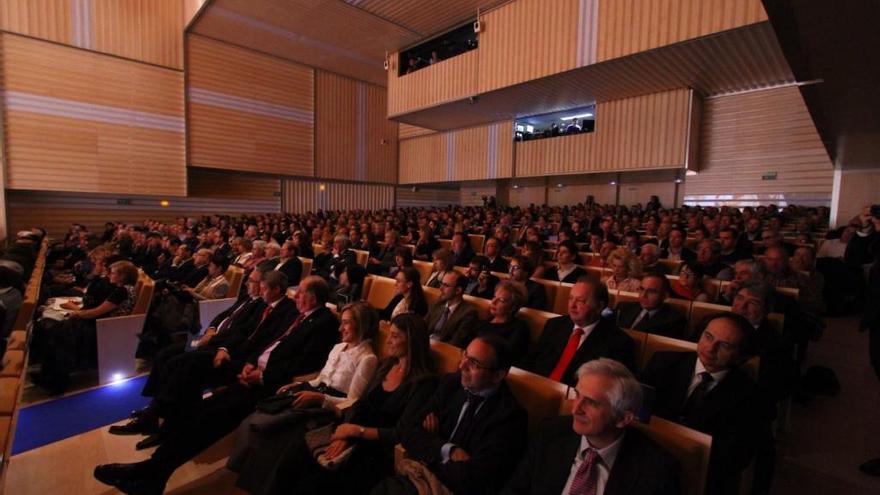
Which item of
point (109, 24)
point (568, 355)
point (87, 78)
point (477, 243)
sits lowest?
point (568, 355)

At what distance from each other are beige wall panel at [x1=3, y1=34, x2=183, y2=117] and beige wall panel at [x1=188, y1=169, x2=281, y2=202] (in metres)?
2.05

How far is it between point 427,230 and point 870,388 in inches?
180

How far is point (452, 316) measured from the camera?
9.29ft

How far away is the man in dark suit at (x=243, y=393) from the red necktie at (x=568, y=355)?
53.5 inches

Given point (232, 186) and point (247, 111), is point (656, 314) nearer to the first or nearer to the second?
point (247, 111)

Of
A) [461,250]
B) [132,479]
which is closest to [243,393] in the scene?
[132,479]

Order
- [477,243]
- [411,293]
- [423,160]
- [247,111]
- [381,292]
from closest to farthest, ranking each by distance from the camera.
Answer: [411,293]
[381,292]
[477,243]
[247,111]
[423,160]

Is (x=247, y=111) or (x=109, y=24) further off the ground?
(x=109, y=24)

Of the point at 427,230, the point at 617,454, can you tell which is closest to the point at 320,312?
the point at 617,454

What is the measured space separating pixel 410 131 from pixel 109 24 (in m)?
8.88

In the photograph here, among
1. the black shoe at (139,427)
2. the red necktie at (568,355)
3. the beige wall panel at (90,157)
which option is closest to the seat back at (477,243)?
the red necktie at (568,355)

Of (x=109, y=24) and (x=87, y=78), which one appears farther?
(x=109, y=24)

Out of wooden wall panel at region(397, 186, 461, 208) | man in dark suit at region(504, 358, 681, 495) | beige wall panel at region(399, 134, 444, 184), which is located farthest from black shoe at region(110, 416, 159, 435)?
wooden wall panel at region(397, 186, 461, 208)

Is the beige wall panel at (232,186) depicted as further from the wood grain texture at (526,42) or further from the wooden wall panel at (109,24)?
the wood grain texture at (526,42)
